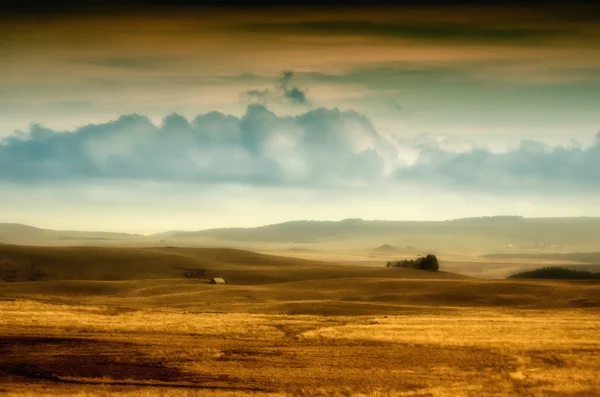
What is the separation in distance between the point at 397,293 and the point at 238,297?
11.0 metres

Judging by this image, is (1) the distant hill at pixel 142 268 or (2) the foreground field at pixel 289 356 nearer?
(2) the foreground field at pixel 289 356

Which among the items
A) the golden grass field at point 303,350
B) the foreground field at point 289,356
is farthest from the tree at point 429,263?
the foreground field at point 289,356

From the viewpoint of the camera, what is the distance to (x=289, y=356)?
102 feet

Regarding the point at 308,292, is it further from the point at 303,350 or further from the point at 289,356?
the point at 289,356

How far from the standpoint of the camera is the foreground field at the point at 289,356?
27.2 meters

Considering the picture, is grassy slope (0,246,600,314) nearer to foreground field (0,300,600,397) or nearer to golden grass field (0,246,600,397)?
golden grass field (0,246,600,397)

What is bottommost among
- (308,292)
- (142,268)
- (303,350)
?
(303,350)

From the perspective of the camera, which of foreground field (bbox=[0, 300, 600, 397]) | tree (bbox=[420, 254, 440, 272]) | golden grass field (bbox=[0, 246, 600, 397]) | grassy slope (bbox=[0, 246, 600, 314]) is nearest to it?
foreground field (bbox=[0, 300, 600, 397])

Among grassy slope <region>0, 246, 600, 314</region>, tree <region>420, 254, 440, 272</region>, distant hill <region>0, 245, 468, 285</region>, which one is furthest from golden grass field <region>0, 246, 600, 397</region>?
tree <region>420, 254, 440, 272</region>

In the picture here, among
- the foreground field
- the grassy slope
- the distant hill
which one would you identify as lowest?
the foreground field

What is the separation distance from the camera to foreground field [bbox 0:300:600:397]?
2717 cm

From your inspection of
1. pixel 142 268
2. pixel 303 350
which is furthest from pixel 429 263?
pixel 303 350

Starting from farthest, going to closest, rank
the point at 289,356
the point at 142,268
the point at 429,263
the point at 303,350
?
the point at 142,268, the point at 429,263, the point at 303,350, the point at 289,356

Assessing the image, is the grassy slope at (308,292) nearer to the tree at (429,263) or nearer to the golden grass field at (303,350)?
the golden grass field at (303,350)
